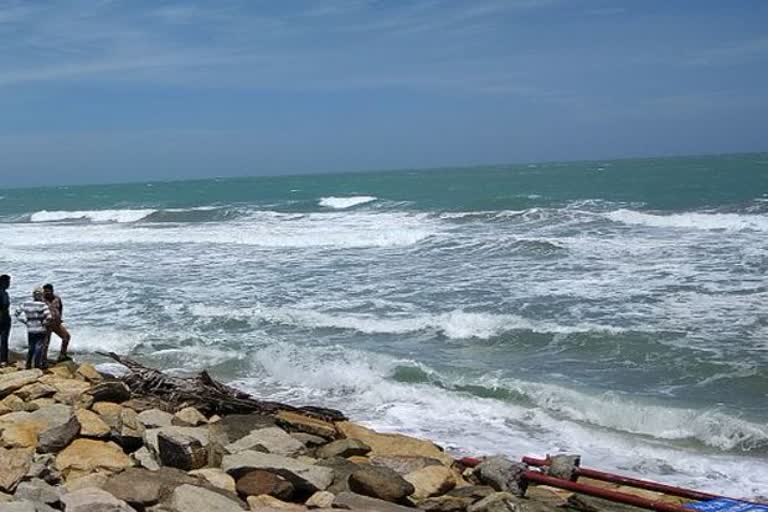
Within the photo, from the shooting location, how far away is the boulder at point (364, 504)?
564 centimetres

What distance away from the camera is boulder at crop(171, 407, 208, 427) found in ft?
25.0

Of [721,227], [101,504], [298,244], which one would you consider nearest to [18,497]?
[101,504]

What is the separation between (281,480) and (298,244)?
69.1 feet

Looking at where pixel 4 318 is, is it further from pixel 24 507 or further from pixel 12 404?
pixel 24 507

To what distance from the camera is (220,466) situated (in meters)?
6.34

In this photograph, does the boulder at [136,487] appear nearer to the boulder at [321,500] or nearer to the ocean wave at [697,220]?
the boulder at [321,500]

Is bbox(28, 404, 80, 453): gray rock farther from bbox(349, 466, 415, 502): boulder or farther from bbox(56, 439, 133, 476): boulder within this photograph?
bbox(349, 466, 415, 502): boulder

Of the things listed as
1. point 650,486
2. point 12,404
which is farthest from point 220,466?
point 650,486

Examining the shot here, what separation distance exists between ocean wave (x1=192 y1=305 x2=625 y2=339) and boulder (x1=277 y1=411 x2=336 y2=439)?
16.6ft

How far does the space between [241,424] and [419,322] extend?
6.39 metres

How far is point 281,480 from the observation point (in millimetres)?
6000

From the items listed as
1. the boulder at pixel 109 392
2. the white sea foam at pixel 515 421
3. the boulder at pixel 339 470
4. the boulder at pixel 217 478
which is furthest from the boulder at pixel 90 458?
the white sea foam at pixel 515 421

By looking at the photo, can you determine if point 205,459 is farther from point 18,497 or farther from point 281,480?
point 18,497

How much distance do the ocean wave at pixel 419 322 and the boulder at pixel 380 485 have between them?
266 inches
